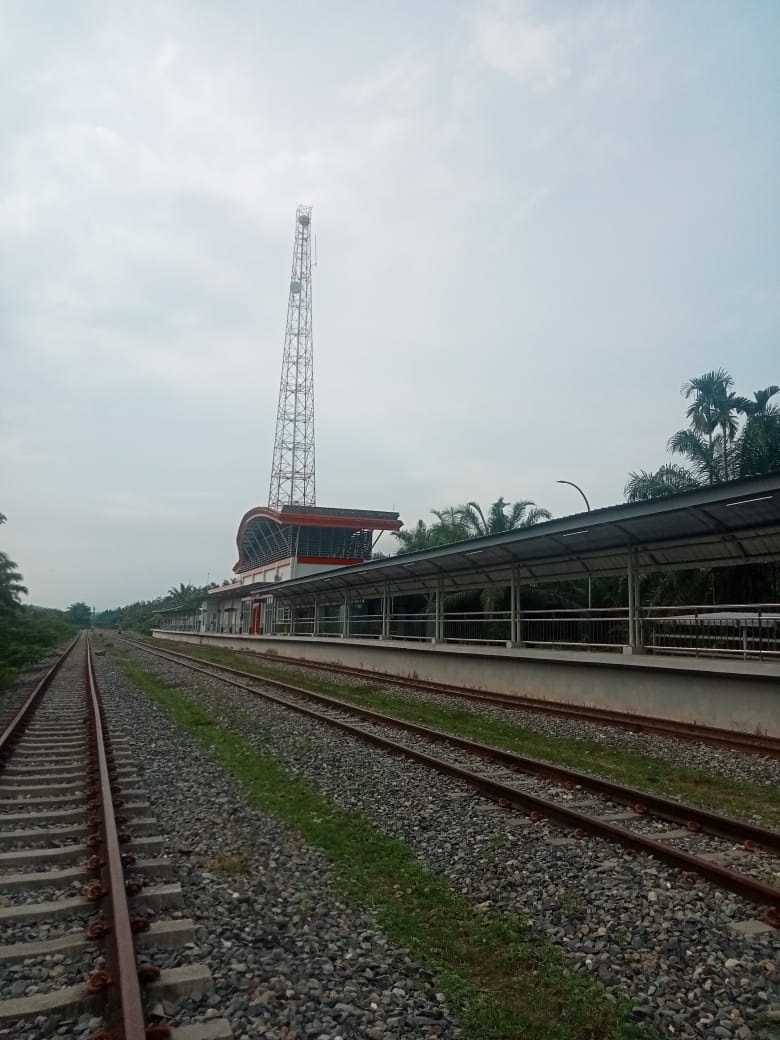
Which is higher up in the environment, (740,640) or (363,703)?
(740,640)

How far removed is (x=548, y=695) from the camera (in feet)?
58.6

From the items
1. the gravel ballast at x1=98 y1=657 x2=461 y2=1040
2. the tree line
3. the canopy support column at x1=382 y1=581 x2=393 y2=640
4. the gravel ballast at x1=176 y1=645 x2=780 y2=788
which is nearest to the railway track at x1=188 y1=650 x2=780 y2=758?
the gravel ballast at x1=176 y1=645 x2=780 y2=788

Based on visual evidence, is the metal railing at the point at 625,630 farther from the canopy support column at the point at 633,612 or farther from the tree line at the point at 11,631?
the tree line at the point at 11,631

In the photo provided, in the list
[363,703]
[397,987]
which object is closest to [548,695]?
[363,703]

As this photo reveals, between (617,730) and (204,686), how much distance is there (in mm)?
12254

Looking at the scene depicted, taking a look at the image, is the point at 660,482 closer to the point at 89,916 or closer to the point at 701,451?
the point at 701,451

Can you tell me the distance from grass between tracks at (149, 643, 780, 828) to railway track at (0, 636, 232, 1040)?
5.48 m

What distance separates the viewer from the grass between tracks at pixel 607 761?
314 inches

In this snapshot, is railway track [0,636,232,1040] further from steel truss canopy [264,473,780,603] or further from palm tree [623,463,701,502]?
palm tree [623,463,701,502]

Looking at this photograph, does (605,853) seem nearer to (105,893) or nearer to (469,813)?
(469,813)

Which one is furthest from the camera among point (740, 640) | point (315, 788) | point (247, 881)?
point (740, 640)

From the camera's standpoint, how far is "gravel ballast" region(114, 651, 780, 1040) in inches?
150

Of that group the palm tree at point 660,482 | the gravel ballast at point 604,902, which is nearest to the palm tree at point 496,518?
the palm tree at point 660,482

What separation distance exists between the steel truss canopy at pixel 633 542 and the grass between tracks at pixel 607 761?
4391 mm
